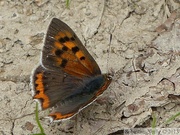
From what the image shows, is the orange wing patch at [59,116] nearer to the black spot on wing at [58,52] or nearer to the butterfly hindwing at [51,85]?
the butterfly hindwing at [51,85]

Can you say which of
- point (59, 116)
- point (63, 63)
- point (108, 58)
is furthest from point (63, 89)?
point (108, 58)

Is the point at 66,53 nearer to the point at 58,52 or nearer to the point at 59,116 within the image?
the point at 58,52

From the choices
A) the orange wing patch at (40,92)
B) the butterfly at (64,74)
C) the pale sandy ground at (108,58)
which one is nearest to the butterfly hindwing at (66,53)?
the butterfly at (64,74)

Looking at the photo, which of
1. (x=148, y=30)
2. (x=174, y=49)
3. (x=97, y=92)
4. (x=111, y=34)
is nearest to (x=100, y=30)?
(x=111, y=34)

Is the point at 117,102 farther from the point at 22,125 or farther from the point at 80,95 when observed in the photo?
the point at 22,125

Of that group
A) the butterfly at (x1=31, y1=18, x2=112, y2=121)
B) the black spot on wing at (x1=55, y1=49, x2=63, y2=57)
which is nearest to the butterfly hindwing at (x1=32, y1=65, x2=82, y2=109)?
the butterfly at (x1=31, y1=18, x2=112, y2=121)

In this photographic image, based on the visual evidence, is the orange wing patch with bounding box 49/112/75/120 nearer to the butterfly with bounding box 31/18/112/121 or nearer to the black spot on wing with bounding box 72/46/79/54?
the butterfly with bounding box 31/18/112/121

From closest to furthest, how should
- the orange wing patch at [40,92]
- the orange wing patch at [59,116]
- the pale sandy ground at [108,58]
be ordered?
the orange wing patch at [59,116] → the orange wing patch at [40,92] → the pale sandy ground at [108,58]
